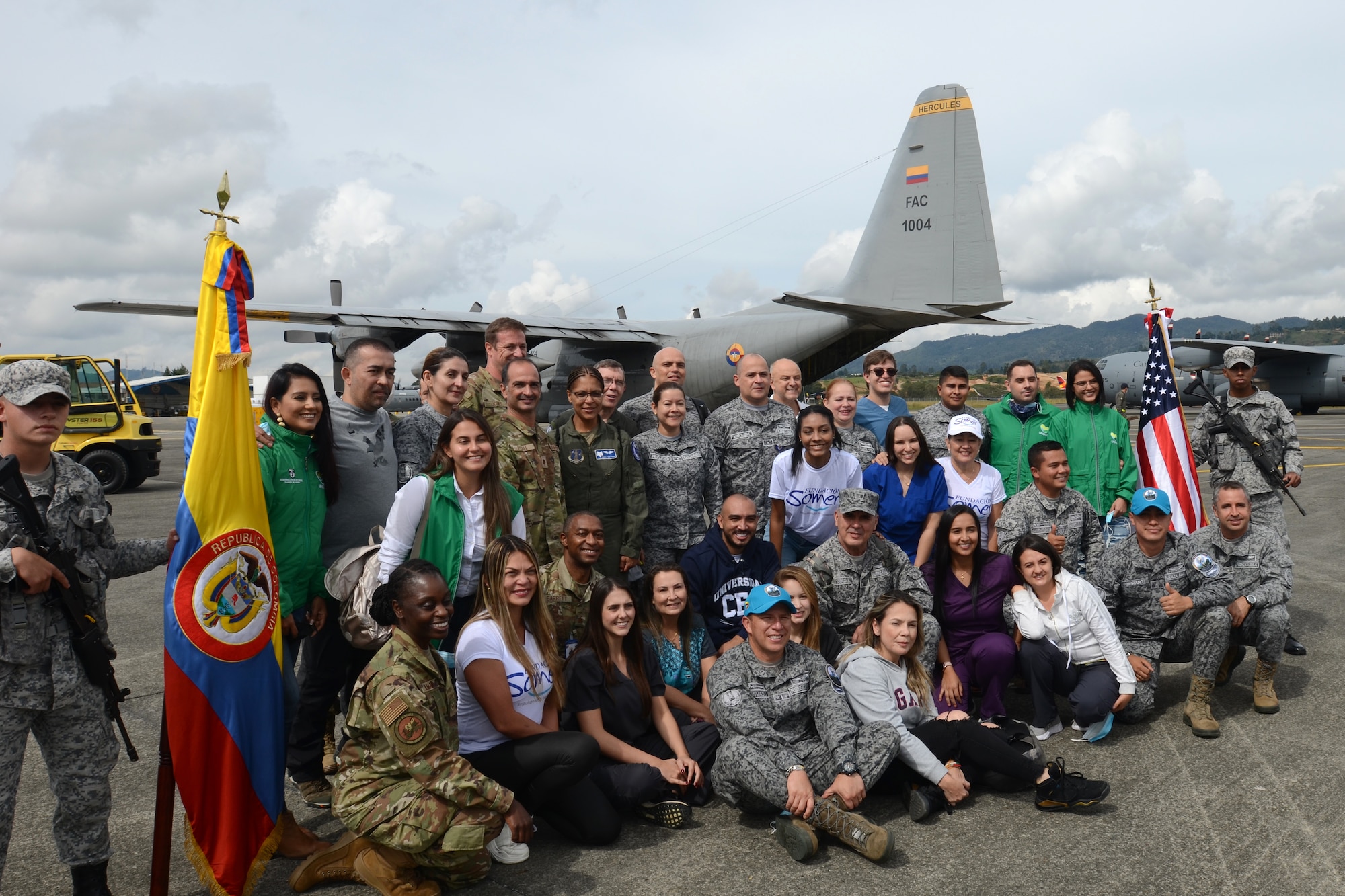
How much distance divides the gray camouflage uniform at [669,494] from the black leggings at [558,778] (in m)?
1.92

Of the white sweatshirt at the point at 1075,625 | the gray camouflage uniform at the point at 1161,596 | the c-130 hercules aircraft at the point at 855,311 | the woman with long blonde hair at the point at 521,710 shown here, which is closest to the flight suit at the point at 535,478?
the woman with long blonde hair at the point at 521,710

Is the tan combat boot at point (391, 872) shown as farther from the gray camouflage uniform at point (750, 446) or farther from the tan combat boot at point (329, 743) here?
the gray camouflage uniform at point (750, 446)

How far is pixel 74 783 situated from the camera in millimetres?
3150

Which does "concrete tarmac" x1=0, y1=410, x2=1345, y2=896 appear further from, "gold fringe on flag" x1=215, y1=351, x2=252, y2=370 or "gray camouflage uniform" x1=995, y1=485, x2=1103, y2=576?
"gold fringe on flag" x1=215, y1=351, x2=252, y2=370

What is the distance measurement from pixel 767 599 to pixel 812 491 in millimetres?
1678

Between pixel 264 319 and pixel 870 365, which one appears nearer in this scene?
pixel 870 365

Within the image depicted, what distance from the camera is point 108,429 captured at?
51.8 ft

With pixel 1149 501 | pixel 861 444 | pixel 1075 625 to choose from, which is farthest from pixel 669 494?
pixel 1149 501

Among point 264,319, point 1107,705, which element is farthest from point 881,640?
point 264,319

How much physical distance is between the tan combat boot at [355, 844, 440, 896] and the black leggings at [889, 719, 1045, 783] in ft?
7.66

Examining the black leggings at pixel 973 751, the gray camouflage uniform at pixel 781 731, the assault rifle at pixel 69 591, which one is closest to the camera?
the assault rifle at pixel 69 591

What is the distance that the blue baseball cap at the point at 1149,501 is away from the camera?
5.46 metres

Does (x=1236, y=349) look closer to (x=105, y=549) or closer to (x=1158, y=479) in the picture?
(x=1158, y=479)

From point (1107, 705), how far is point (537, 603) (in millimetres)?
3372
